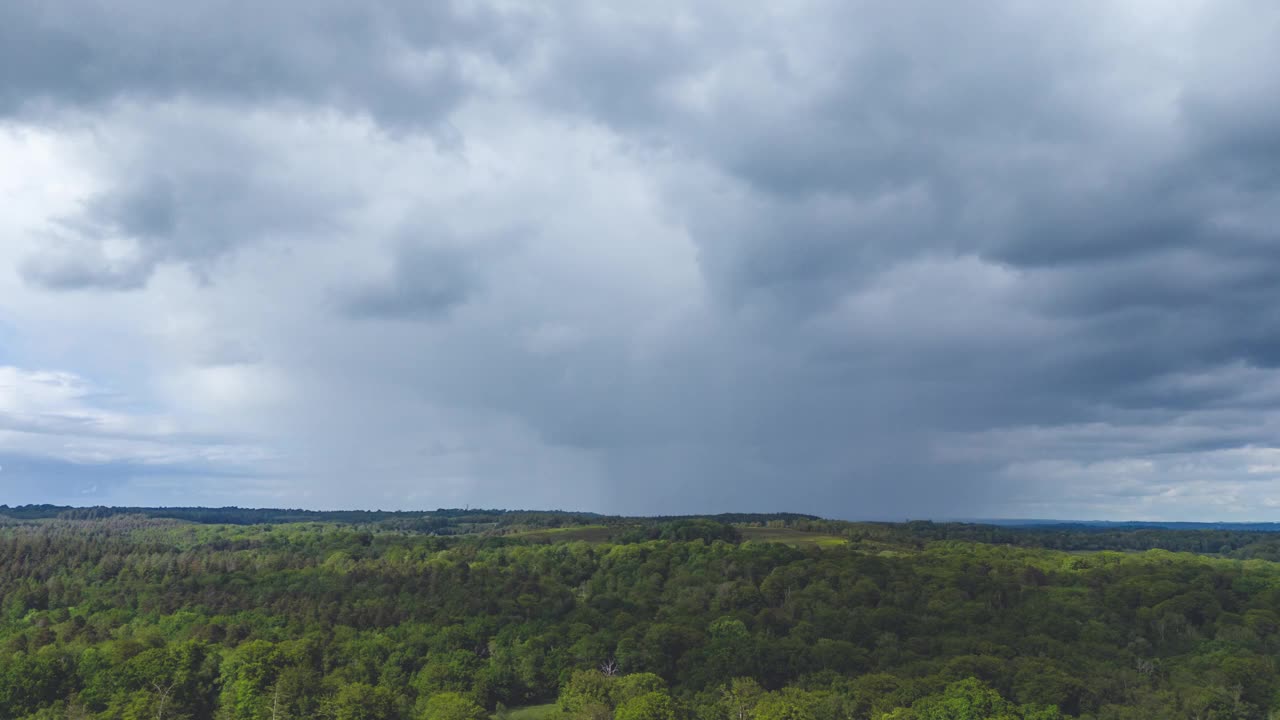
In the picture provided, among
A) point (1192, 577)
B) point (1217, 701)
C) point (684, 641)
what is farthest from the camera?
point (1192, 577)

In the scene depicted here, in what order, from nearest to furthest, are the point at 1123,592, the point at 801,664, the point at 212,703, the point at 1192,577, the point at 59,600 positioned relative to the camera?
the point at 212,703 < the point at 801,664 < the point at 1123,592 < the point at 1192,577 < the point at 59,600

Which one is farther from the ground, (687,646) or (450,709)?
(687,646)

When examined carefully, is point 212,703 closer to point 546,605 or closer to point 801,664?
point 546,605

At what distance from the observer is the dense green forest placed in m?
104

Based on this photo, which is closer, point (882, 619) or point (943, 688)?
point (943, 688)

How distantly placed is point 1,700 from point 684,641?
96325 mm

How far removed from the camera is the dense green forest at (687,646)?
104 meters

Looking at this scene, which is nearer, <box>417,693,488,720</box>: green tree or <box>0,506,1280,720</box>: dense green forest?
<box>417,693,488,720</box>: green tree

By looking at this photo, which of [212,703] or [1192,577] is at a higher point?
[1192,577]

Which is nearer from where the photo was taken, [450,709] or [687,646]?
[450,709]

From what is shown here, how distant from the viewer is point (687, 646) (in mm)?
136625

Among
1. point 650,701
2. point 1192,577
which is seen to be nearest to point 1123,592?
point 1192,577

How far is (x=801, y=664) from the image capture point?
126875 millimetres

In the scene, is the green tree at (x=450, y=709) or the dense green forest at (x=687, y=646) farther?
the dense green forest at (x=687, y=646)
